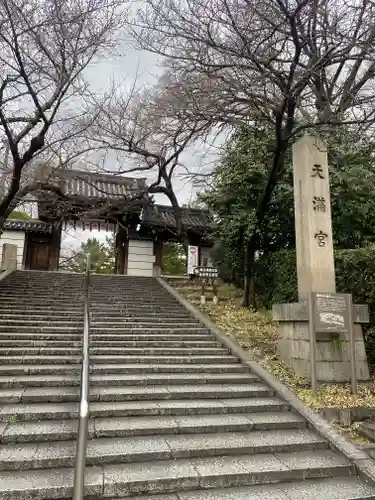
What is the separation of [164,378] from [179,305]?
525 cm

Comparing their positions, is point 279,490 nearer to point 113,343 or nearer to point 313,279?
point 313,279

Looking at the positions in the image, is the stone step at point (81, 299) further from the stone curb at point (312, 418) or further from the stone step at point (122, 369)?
the stone step at point (122, 369)

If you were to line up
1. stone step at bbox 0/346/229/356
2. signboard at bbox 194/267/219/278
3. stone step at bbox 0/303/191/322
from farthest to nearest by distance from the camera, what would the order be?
signboard at bbox 194/267/219/278 → stone step at bbox 0/303/191/322 → stone step at bbox 0/346/229/356

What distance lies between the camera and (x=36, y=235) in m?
20.2

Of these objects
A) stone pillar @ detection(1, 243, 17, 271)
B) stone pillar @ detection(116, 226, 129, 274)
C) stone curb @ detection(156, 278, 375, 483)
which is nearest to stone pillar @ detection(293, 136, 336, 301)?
stone curb @ detection(156, 278, 375, 483)

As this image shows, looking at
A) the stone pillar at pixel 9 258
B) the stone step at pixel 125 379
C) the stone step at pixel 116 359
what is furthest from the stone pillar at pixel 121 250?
the stone step at pixel 125 379

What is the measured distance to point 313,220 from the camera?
7188mm

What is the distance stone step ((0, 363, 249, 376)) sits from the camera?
236 inches

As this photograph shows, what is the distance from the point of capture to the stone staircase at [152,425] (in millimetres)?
3766

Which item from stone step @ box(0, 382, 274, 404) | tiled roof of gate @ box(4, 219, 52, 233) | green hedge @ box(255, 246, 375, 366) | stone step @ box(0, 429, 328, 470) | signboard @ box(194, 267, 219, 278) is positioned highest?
tiled roof of gate @ box(4, 219, 52, 233)

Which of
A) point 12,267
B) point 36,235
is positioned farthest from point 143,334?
point 36,235

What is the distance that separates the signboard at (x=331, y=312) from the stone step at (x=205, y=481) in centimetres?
231

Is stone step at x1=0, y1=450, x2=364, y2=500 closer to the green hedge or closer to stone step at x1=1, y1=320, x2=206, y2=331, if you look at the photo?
the green hedge

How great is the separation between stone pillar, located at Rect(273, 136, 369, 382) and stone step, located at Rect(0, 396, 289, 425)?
4.17ft
